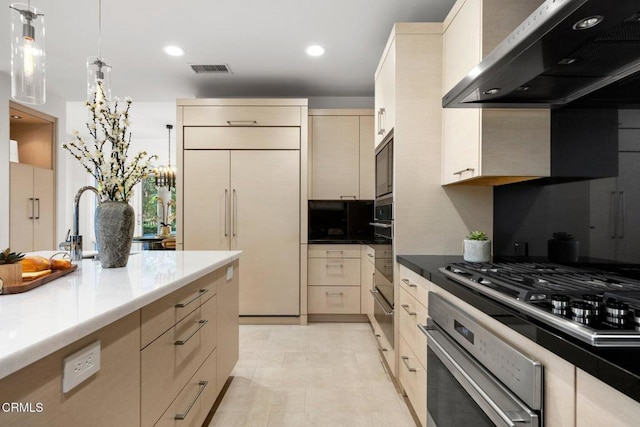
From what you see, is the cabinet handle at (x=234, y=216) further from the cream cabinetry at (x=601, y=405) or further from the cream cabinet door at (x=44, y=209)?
the cream cabinetry at (x=601, y=405)

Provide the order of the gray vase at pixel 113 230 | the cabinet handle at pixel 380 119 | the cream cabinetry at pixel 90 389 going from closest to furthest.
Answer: the cream cabinetry at pixel 90 389, the gray vase at pixel 113 230, the cabinet handle at pixel 380 119

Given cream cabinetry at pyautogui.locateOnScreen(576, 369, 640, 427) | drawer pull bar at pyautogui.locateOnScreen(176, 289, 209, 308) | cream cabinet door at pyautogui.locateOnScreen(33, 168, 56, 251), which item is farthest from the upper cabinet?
cream cabinet door at pyautogui.locateOnScreen(33, 168, 56, 251)

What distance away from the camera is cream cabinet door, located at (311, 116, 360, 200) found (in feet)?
13.1

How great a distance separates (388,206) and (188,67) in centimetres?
256

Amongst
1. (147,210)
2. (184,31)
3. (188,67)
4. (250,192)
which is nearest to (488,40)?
(184,31)

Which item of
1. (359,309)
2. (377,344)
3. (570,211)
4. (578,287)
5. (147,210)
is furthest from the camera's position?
(147,210)

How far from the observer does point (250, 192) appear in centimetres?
381

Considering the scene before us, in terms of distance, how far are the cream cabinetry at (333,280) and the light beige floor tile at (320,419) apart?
1.76 metres

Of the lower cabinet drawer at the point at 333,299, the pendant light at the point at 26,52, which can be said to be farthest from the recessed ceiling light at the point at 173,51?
the lower cabinet drawer at the point at 333,299

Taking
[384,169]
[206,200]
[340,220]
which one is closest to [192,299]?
[384,169]

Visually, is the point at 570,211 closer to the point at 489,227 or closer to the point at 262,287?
the point at 489,227

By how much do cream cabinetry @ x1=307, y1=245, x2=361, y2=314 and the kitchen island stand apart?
188 centimetres

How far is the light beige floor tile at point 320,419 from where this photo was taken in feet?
6.51

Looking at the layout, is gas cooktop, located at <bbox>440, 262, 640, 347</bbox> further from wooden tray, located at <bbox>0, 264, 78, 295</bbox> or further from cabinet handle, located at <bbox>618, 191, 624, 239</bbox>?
wooden tray, located at <bbox>0, 264, 78, 295</bbox>
